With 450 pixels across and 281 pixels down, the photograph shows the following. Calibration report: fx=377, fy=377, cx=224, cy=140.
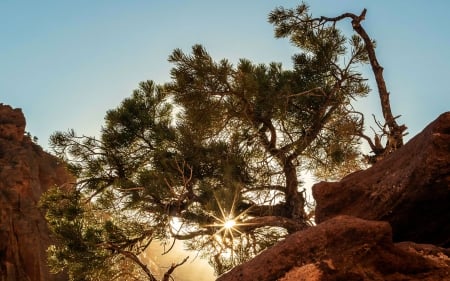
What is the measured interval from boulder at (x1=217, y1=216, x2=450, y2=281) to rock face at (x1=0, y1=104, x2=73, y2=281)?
36.0 feet

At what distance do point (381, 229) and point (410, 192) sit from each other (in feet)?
1.81

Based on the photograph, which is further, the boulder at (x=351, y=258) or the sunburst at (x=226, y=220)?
the sunburst at (x=226, y=220)

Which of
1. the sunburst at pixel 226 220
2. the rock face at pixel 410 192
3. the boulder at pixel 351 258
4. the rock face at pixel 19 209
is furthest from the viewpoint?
the rock face at pixel 19 209

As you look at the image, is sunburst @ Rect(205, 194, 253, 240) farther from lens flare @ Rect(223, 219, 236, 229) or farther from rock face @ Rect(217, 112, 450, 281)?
rock face @ Rect(217, 112, 450, 281)

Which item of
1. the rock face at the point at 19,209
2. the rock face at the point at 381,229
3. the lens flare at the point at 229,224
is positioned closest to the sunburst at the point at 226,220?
the lens flare at the point at 229,224

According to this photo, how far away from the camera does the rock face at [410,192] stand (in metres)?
2.24

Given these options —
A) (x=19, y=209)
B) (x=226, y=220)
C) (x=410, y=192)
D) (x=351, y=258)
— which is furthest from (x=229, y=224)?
(x=19, y=209)

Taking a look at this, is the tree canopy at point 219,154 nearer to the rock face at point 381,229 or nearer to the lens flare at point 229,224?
the lens flare at point 229,224

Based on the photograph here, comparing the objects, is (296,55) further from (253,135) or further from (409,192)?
(409,192)

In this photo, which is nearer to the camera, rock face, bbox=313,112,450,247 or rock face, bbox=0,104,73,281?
rock face, bbox=313,112,450,247

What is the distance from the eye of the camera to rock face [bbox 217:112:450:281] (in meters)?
1.85

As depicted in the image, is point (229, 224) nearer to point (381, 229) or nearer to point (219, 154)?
point (219, 154)

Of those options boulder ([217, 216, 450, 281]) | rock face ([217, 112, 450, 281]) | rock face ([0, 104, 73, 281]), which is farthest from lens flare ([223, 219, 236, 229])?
rock face ([0, 104, 73, 281])

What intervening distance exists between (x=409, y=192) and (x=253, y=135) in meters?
3.01
